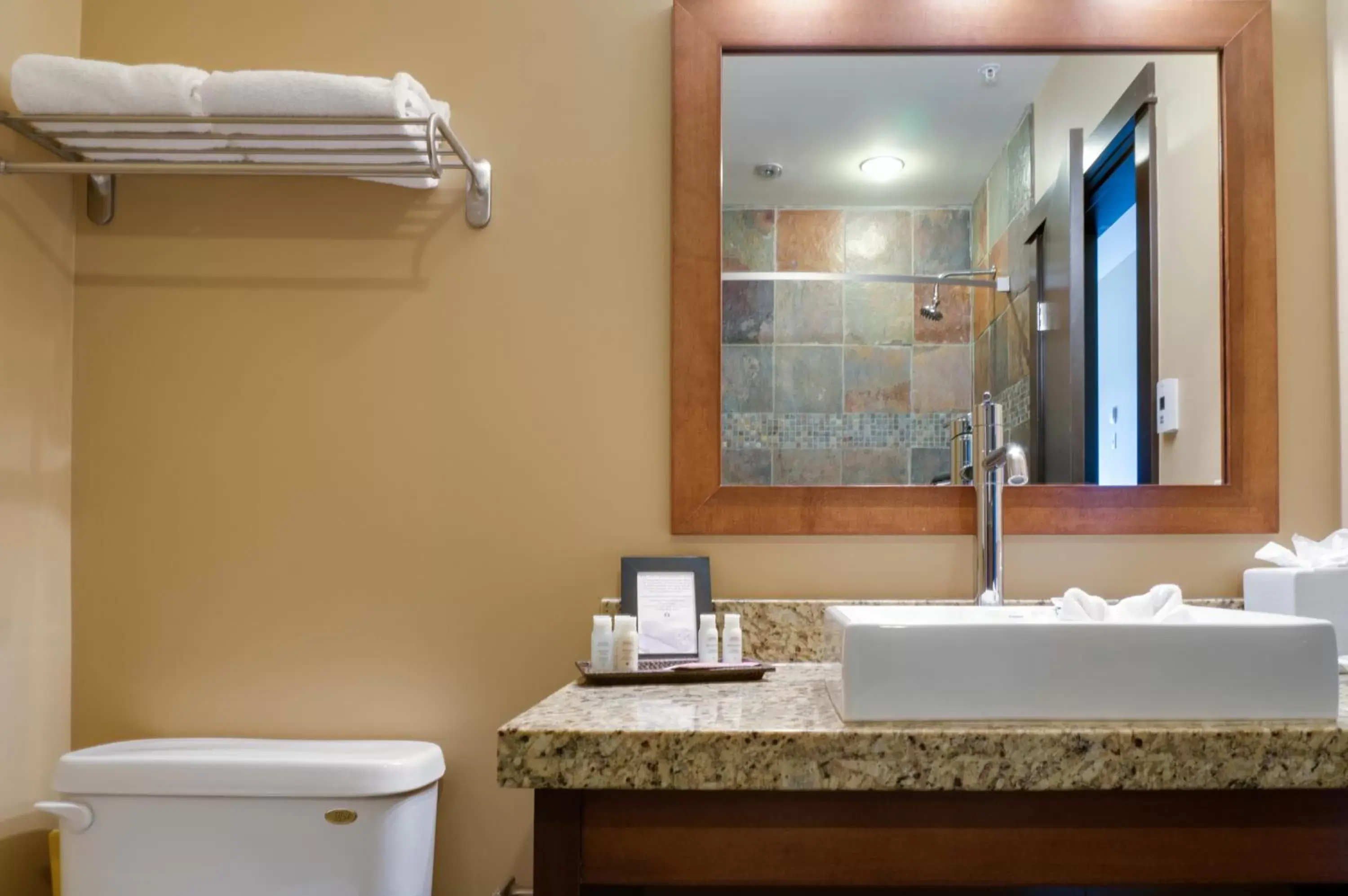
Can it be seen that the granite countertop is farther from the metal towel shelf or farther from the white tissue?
the metal towel shelf

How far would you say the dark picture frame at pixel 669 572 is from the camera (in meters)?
1.54

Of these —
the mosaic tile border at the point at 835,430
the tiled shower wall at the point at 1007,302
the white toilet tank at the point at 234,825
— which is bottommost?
the white toilet tank at the point at 234,825

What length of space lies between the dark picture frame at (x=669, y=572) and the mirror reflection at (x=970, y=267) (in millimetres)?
155

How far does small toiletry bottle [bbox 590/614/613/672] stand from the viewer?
143 centimetres

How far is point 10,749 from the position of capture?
1.49m

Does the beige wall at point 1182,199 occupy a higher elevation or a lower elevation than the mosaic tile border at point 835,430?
higher

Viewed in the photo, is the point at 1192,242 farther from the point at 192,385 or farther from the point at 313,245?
the point at 192,385

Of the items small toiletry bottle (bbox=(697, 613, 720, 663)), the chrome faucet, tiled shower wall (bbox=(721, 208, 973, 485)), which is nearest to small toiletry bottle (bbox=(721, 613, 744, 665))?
small toiletry bottle (bbox=(697, 613, 720, 663))

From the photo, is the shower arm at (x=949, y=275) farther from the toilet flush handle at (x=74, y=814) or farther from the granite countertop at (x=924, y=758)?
the toilet flush handle at (x=74, y=814)

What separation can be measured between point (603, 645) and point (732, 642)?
0.18 meters

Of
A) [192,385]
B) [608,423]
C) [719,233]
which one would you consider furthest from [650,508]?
[192,385]

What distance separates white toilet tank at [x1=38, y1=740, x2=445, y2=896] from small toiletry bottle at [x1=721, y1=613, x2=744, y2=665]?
1.50ft

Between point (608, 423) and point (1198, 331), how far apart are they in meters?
0.92

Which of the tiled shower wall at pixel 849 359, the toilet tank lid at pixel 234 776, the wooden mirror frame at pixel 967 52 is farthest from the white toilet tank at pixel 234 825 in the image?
the tiled shower wall at pixel 849 359
